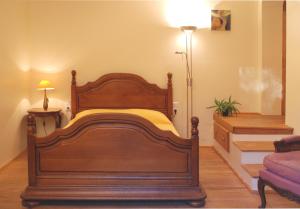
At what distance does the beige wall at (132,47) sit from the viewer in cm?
504

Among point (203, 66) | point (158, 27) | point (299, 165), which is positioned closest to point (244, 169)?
point (299, 165)

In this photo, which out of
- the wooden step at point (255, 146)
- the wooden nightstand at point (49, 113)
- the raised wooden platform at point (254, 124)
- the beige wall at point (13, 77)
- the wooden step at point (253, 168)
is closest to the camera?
the wooden step at point (253, 168)

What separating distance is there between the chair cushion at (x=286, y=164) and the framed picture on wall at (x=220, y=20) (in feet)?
8.93

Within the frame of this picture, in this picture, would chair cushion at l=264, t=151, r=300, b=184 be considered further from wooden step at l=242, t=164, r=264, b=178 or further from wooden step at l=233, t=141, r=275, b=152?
wooden step at l=233, t=141, r=275, b=152

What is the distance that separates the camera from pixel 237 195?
10.7 feet

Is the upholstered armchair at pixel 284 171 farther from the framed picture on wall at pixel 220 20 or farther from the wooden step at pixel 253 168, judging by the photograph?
the framed picture on wall at pixel 220 20

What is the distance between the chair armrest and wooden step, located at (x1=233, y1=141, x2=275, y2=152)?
594mm

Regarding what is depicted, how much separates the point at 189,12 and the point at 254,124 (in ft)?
6.30

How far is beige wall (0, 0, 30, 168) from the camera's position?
165 inches

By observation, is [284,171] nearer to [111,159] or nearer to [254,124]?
[111,159]

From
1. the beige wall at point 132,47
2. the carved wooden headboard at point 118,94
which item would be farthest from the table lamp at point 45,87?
the carved wooden headboard at point 118,94

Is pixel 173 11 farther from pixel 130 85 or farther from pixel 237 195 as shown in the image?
pixel 237 195

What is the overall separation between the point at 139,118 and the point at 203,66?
8.03ft

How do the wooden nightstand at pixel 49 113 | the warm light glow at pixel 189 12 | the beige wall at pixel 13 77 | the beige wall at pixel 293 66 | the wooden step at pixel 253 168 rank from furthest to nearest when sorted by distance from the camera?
the warm light glow at pixel 189 12
the wooden nightstand at pixel 49 113
the beige wall at pixel 13 77
the beige wall at pixel 293 66
the wooden step at pixel 253 168
